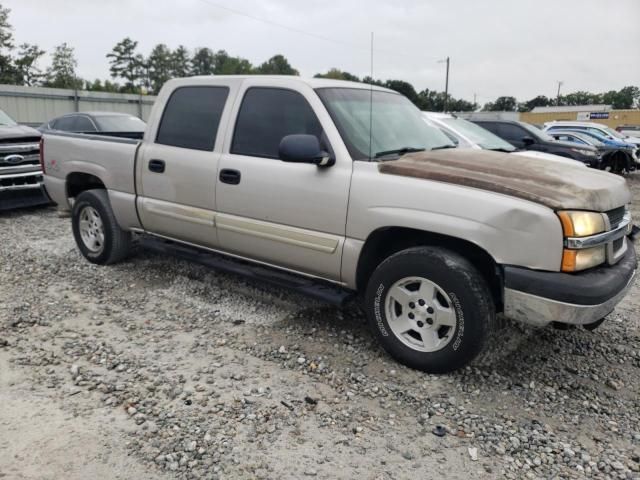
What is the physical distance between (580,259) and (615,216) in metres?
0.62

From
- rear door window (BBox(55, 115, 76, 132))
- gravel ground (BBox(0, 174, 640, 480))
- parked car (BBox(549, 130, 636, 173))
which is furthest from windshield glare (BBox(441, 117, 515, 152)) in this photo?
parked car (BBox(549, 130, 636, 173))

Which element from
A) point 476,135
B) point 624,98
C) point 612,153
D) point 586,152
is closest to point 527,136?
point 586,152

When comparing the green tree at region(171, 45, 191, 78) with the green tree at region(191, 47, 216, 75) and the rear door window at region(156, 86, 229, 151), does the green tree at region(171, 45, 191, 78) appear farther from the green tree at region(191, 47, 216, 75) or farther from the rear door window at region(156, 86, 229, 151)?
the rear door window at region(156, 86, 229, 151)

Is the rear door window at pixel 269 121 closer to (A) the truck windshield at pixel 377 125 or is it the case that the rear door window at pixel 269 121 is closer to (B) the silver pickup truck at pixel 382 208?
(B) the silver pickup truck at pixel 382 208

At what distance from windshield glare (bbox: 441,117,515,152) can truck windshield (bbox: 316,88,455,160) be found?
4013 mm

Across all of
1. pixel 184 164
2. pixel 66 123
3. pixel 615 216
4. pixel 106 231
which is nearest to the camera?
pixel 615 216

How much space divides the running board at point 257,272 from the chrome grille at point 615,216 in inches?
68.5

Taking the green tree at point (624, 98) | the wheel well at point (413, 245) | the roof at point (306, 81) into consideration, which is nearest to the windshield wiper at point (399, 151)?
the wheel well at point (413, 245)

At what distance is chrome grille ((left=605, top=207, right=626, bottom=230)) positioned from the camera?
3287 mm

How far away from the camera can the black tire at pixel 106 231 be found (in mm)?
5367

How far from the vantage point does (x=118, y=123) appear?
1057 centimetres

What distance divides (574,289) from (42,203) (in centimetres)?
813

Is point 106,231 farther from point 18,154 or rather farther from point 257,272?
point 18,154

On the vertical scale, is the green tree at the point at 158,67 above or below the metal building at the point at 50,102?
above
